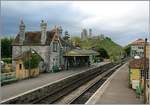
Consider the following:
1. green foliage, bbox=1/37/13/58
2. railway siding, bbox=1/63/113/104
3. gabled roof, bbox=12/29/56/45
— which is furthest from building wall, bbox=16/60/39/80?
green foliage, bbox=1/37/13/58

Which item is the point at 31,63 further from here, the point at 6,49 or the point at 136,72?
the point at 6,49

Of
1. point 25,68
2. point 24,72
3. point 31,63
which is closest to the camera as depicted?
point 24,72

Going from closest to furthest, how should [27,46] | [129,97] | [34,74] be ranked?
[129,97]
[34,74]
[27,46]

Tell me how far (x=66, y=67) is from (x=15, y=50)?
1061cm

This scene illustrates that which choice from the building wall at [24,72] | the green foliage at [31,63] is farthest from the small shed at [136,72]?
the green foliage at [31,63]

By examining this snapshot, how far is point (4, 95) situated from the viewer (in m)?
23.0

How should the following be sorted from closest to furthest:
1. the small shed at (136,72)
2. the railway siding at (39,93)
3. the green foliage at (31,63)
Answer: the railway siding at (39,93) → the small shed at (136,72) → the green foliage at (31,63)

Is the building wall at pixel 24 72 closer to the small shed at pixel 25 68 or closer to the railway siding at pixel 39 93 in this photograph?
the small shed at pixel 25 68

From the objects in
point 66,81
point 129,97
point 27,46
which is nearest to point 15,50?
point 27,46

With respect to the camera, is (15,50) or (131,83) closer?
(131,83)

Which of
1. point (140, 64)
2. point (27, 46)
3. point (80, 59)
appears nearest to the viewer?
point (140, 64)

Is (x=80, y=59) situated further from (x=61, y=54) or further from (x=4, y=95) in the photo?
(x=4, y=95)

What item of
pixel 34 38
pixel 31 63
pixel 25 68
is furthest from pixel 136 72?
pixel 34 38

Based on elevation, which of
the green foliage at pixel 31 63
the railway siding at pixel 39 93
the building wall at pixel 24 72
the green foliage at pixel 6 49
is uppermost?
the green foliage at pixel 6 49
